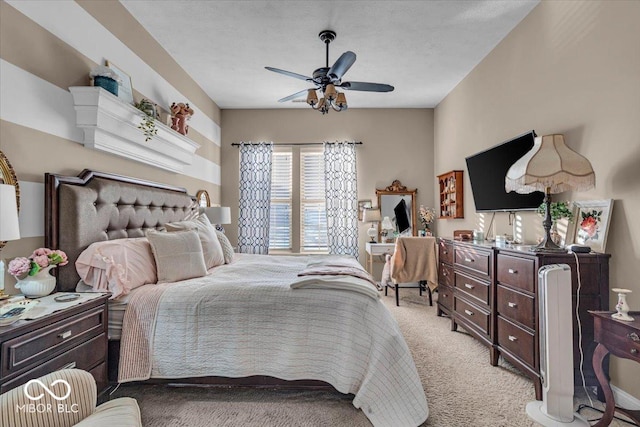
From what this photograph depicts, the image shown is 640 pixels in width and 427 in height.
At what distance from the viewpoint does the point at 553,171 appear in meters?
2.06

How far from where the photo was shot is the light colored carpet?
1.84 metres

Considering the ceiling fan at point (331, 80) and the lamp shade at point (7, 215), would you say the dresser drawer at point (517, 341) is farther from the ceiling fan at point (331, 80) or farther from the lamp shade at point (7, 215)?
the lamp shade at point (7, 215)

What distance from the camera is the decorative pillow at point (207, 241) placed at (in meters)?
2.89

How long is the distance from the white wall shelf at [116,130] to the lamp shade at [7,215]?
1049 millimetres

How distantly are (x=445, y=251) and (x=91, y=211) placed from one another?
3230mm

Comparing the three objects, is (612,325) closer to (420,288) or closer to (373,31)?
(373,31)

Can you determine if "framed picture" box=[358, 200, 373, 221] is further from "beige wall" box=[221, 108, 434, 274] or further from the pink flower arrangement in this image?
the pink flower arrangement

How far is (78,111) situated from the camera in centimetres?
A: 220

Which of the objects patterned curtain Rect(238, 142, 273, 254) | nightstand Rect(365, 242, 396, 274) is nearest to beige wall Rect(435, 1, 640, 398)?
nightstand Rect(365, 242, 396, 274)

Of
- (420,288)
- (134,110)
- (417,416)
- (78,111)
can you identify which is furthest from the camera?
(420,288)

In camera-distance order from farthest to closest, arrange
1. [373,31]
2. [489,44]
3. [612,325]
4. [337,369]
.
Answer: [489,44] < [373,31] < [337,369] < [612,325]

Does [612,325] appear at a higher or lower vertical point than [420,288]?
higher

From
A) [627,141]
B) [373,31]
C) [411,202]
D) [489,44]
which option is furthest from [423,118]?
[627,141]

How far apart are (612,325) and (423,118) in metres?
4.39
